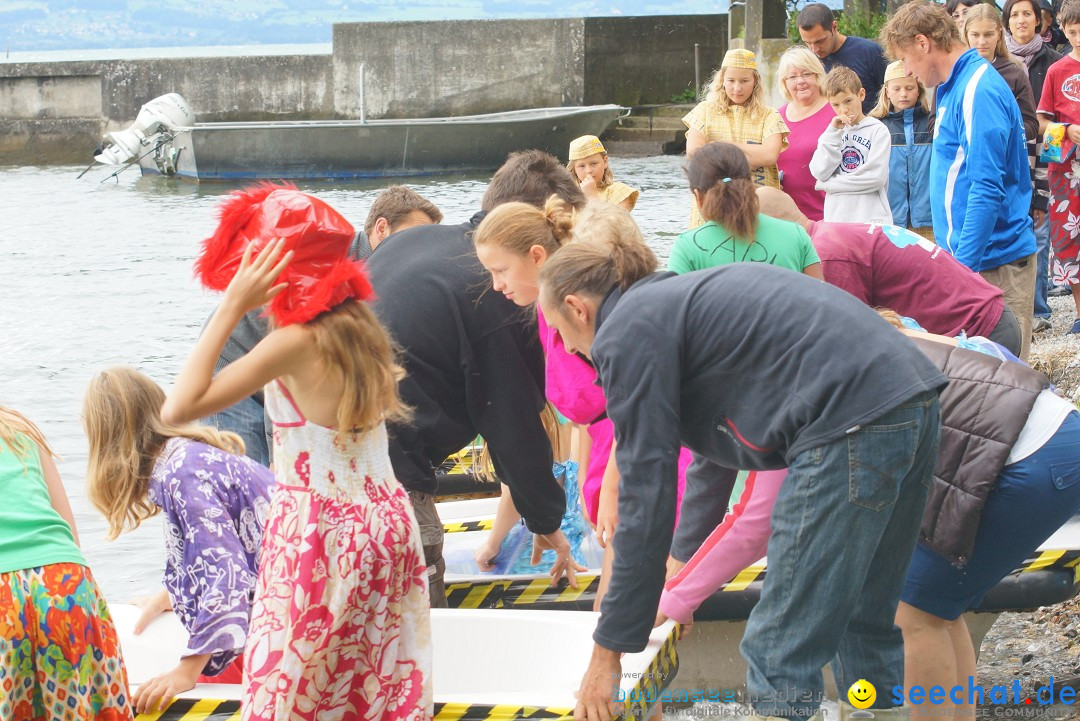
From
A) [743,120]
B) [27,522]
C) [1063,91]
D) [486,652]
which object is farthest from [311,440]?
[1063,91]

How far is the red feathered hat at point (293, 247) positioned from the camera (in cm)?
256

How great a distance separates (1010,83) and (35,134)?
28427 millimetres

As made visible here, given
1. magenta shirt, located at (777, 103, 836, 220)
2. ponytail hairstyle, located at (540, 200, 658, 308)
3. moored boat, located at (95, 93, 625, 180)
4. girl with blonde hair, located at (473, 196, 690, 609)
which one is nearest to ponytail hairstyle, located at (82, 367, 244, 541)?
girl with blonde hair, located at (473, 196, 690, 609)

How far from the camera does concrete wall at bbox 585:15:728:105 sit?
28562 mm

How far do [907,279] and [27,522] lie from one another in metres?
2.80

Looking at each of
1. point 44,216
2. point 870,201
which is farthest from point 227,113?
point 870,201

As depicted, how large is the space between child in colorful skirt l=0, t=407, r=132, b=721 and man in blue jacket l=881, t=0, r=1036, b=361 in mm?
3774

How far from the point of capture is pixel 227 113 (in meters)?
31.0

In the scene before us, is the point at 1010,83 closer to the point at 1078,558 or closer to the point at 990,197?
the point at 990,197

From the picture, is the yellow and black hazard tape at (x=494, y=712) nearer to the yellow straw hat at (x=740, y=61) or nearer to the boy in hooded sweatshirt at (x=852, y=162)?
the boy in hooded sweatshirt at (x=852, y=162)

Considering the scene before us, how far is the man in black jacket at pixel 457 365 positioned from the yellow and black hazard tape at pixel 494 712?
2.74ft

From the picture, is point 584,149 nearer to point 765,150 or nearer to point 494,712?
point 765,150

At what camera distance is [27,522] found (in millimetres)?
2967

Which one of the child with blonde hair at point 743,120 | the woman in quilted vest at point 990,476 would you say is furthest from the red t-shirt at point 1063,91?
the woman in quilted vest at point 990,476
